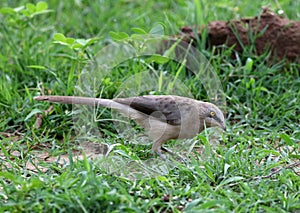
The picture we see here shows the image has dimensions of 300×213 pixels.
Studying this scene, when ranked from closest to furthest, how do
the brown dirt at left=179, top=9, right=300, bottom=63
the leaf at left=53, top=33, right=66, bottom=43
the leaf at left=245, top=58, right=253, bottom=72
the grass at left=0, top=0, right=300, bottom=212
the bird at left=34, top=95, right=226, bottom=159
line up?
the grass at left=0, top=0, right=300, bottom=212, the bird at left=34, top=95, right=226, bottom=159, the leaf at left=53, top=33, right=66, bottom=43, the leaf at left=245, top=58, right=253, bottom=72, the brown dirt at left=179, top=9, right=300, bottom=63

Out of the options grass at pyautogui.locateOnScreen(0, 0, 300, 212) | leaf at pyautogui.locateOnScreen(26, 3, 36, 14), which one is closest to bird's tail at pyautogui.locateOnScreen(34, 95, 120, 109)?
grass at pyautogui.locateOnScreen(0, 0, 300, 212)

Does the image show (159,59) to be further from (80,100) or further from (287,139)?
(287,139)

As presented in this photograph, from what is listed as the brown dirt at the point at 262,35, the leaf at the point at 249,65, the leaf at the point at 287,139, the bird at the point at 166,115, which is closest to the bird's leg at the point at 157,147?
the bird at the point at 166,115

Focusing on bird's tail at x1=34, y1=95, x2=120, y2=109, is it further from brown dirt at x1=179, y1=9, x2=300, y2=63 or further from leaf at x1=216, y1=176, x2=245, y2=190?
brown dirt at x1=179, y1=9, x2=300, y2=63

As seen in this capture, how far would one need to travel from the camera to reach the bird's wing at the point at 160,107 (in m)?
5.52

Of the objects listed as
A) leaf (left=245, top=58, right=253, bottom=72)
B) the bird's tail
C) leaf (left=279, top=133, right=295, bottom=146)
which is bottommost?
leaf (left=279, top=133, right=295, bottom=146)

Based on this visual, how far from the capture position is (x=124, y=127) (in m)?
6.10

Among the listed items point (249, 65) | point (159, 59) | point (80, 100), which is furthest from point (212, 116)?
point (249, 65)

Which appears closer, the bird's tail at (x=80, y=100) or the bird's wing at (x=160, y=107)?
the bird's wing at (x=160, y=107)

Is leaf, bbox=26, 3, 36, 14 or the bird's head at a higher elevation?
leaf, bbox=26, 3, 36, 14

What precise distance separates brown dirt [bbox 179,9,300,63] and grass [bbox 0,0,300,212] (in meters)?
0.21

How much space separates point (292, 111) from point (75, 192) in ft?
10.1

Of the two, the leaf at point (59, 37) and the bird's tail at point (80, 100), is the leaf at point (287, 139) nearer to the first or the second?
the bird's tail at point (80, 100)

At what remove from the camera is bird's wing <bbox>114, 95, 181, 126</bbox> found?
5.52 m
